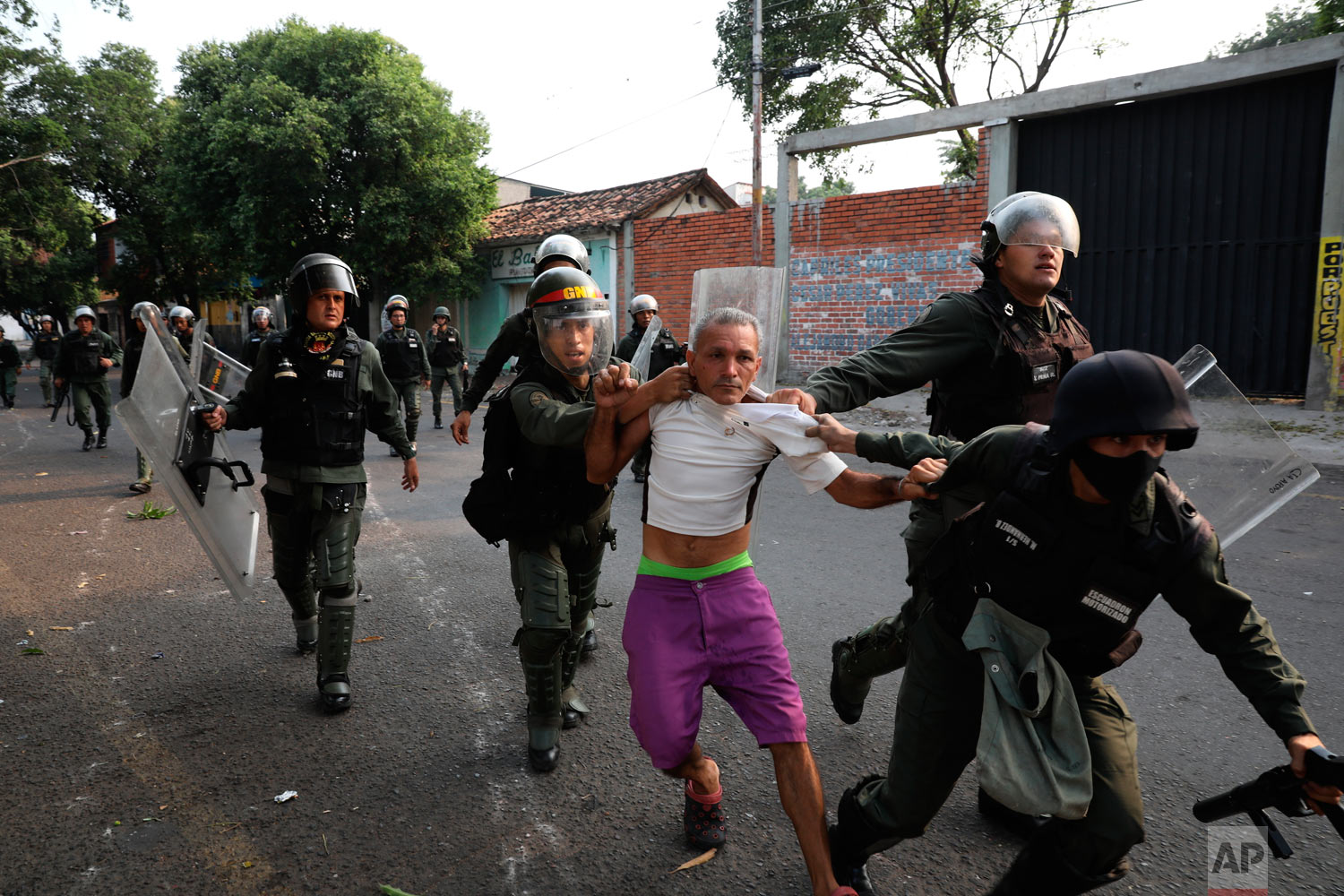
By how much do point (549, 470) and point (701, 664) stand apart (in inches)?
39.7

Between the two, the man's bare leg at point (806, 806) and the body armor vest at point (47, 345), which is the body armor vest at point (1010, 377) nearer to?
the man's bare leg at point (806, 806)

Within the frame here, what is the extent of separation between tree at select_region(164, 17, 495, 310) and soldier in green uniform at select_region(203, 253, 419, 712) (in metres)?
18.7

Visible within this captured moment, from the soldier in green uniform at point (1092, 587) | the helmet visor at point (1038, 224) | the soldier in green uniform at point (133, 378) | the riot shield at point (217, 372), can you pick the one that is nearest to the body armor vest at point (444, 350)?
the soldier in green uniform at point (133, 378)

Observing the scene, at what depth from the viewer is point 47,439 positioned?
12.4 meters

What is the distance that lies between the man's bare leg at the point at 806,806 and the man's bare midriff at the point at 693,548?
1.72ft

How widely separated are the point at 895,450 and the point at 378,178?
71.6 ft

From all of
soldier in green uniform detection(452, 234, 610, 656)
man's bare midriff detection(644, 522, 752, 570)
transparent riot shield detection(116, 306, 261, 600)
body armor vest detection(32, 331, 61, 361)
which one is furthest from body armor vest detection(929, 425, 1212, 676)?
body armor vest detection(32, 331, 61, 361)

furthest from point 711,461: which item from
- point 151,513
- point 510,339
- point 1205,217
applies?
point 1205,217

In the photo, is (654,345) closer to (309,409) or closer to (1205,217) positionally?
(309,409)

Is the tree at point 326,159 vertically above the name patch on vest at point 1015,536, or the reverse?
the tree at point 326,159

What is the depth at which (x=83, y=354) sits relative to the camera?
35.0ft

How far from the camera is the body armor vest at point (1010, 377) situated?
9.41 feet

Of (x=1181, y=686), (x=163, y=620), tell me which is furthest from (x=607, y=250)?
(x=1181, y=686)

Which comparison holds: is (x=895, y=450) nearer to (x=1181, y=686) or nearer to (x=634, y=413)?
(x=634, y=413)
